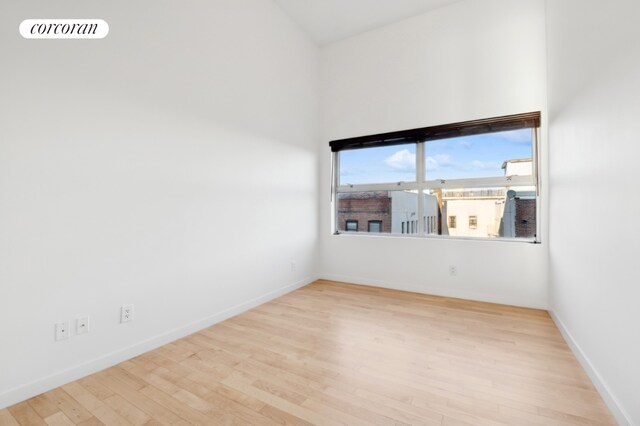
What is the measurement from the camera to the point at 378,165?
3932 millimetres

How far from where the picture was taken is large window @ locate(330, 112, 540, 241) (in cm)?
309

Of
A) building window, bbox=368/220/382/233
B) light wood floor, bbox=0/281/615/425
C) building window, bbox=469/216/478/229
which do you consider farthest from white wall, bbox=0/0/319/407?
building window, bbox=469/216/478/229

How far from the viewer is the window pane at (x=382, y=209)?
372 cm

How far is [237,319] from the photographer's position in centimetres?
273

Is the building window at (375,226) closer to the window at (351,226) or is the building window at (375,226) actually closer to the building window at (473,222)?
the window at (351,226)

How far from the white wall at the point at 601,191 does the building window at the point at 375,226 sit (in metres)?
1.94

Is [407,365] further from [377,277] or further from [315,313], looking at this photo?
[377,277]

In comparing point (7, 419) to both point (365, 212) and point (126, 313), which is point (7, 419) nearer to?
point (126, 313)

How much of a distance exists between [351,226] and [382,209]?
526 mm

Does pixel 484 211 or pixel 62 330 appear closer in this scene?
pixel 62 330

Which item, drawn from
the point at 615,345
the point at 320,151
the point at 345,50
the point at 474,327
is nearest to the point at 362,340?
the point at 474,327

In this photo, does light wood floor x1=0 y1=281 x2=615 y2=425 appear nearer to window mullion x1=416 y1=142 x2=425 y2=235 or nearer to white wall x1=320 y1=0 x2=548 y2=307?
white wall x1=320 y1=0 x2=548 y2=307

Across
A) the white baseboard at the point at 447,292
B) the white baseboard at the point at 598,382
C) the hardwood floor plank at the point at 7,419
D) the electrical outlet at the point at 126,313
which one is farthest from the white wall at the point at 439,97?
the hardwood floor plank at the point at 7,419

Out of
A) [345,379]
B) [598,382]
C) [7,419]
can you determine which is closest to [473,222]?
[598,382]
